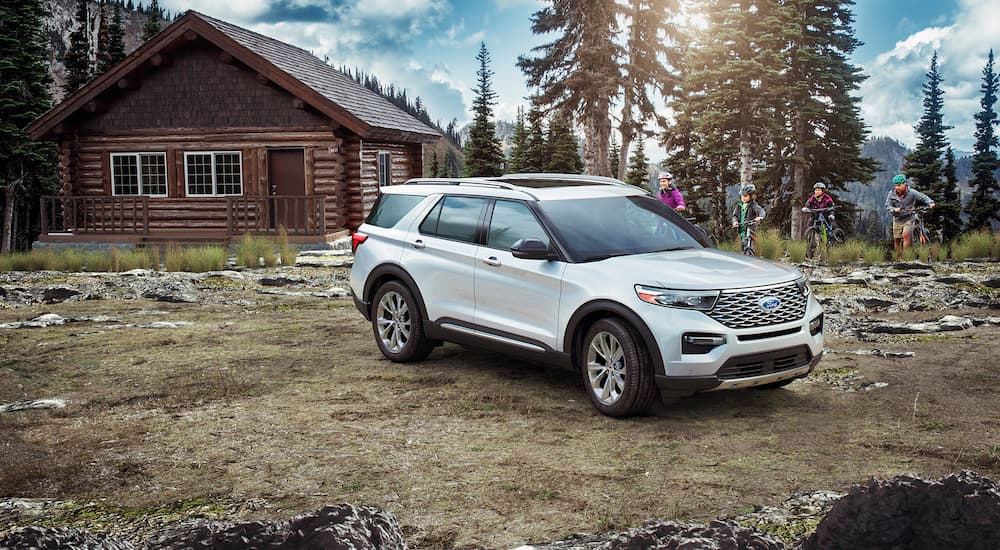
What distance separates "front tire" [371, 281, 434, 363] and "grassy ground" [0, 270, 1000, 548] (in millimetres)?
169

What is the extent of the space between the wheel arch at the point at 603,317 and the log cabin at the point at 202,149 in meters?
17.2

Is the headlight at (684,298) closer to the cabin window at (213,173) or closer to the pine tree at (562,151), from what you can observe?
the cabin window at (213,173)

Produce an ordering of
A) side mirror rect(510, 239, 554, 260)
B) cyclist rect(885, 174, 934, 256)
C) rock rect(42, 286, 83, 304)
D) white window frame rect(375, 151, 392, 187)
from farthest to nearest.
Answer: white window frame rect(375, 151, 392, 187), cyclist rect(885, 174, 934, 256), rock rect(42, 286, 83, 304), side mirror rect(510, 239, 554, 260)

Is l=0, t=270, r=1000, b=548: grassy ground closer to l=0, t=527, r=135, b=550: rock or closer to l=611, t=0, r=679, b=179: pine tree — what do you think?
l=0, t=527, r=135, b=550: rock

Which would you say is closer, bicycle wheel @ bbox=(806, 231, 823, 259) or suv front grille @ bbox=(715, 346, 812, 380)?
suv front grille @ bbox=(715, 346, 812, 380)

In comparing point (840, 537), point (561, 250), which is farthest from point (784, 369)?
point (840, 537)

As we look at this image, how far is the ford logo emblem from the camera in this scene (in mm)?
6211

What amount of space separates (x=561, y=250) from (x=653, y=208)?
4.26 feet

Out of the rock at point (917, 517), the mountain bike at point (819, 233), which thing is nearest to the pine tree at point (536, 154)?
the mountain bike at point (819, 233)

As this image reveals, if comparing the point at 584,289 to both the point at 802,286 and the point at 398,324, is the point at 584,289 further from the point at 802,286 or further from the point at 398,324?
the point at 398,324

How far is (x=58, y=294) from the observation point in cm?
1382

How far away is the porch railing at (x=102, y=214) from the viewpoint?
2400cm

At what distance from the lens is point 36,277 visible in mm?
16906

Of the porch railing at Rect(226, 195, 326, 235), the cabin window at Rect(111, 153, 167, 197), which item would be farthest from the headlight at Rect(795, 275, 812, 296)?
the cabin window at Rect(111, 153, 167, 197)
